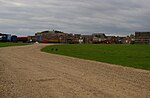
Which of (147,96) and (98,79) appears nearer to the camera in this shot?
(147,96)

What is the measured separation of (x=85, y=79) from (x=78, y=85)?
193 cm

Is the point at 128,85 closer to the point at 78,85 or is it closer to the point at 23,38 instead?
the point at 78,85

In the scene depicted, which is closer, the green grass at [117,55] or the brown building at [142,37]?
the green grass at [117,55]

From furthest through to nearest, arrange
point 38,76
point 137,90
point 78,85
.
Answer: point 38,76, point 78,85, point 137,90

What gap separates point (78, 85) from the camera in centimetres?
1412

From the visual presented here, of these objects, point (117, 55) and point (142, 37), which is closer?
point (117, 55)

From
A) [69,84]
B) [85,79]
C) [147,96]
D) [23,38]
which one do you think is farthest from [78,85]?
[23,38]

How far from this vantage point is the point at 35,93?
12.4 meters

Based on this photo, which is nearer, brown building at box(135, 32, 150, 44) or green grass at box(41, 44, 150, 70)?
green grass at box(41, 44, 150, 70)

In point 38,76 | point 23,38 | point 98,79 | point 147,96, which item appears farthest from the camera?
point 23,38

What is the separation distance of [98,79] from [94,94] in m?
4.04

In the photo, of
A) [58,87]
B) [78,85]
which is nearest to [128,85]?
[78,85]

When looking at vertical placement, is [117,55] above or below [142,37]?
below

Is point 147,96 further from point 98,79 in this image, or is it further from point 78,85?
point 98,79
